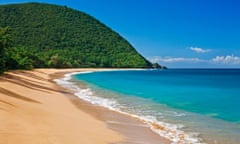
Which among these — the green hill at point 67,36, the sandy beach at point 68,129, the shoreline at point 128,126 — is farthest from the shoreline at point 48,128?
the green hill at point 67,36

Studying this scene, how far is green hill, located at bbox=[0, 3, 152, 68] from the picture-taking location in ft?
419

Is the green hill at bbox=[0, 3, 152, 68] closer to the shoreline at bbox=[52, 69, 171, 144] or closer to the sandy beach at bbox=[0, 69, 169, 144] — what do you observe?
the shoreline at bbox=[52, 69, 171, 144]

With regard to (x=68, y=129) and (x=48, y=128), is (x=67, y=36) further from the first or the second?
(x=48, y=128)

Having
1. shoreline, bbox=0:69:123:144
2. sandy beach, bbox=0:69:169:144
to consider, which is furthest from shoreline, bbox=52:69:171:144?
shoreline, bbox=0:69:123:144

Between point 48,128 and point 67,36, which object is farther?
point 67,36

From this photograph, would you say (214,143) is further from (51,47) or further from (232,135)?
(51,47)

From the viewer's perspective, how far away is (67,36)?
471 feet

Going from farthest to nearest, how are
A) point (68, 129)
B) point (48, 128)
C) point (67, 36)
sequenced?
1. point (67, 36)
2. point (68, 129)
3. point (48, 128)

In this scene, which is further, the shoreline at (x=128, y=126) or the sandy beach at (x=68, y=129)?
the shoreline at (x=128, y=126)

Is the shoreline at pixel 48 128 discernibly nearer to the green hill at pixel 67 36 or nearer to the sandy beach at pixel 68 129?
the sandy beach at pixel 68 129

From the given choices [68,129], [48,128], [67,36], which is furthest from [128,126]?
[67,36]

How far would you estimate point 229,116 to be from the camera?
55.1 feet

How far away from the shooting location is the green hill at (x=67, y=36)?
128 m

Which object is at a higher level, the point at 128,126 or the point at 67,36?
the point at 67,36
